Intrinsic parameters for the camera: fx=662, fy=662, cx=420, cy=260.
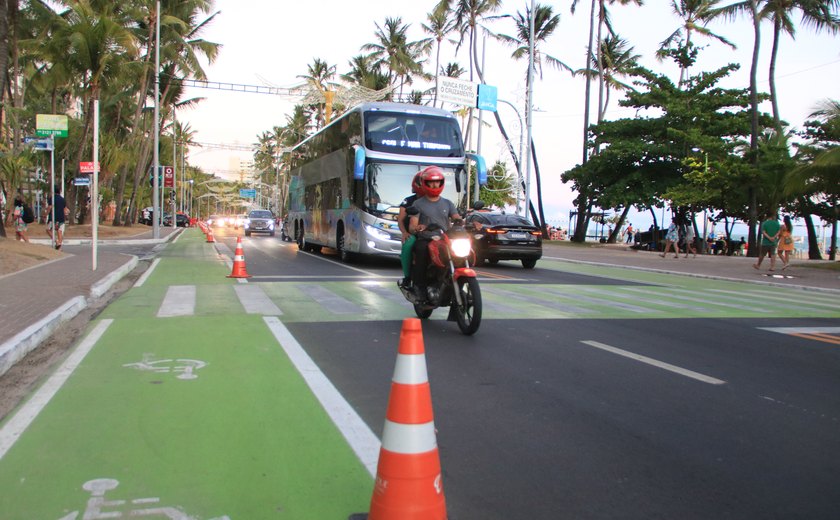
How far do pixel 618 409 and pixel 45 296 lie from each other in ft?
→ 26.3

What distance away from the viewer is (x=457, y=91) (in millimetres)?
31516

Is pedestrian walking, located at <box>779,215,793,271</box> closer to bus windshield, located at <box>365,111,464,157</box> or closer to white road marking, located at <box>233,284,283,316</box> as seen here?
bus windshield, located at <box>365,111,464,157</box>

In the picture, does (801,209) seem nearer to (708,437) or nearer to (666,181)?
(666,181)

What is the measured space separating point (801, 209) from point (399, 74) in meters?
33.6

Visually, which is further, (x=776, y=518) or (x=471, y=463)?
(x=471, y=463)

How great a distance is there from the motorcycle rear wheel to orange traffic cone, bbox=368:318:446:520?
4.40 m

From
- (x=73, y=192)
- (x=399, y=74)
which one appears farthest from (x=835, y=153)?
(x=399, y=74)

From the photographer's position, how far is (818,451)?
154 inches

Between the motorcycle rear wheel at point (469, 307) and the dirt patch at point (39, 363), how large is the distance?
3.99m

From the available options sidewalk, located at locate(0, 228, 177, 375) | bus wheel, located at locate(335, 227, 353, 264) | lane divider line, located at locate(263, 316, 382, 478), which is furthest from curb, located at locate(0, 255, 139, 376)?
bus wheel, located at locate(335, 227, 353, 264)

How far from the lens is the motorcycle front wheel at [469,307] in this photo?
23.7 feet

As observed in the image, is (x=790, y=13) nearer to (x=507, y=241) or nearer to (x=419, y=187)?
(x=507, y=241)

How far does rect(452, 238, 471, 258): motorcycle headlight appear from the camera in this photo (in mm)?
7332

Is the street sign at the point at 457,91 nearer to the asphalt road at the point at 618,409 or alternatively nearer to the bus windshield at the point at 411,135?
the bus windshield at the point at 411,135
